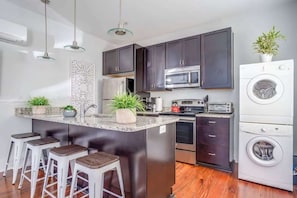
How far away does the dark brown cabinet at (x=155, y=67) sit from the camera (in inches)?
151

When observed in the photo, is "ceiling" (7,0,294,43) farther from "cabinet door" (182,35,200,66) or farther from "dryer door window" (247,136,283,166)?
"dryer door window" (247,136,283,166)

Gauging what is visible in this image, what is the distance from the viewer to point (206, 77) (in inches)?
127

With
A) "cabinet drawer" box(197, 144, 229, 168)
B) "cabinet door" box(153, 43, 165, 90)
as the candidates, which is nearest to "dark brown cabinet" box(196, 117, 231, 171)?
"cabinet drawer" box(197, 144, 229, 168)

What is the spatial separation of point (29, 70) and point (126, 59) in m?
2.01

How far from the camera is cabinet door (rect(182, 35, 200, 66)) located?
10.9ft

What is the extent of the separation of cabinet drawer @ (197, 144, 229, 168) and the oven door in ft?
0.48

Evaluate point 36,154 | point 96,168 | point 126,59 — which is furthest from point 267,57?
point 36,154

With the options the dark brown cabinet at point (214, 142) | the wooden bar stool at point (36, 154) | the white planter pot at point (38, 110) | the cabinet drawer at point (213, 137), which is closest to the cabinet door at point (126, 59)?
the white planter pot at point (38, 110)

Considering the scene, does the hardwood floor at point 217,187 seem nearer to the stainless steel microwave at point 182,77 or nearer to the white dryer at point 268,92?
the white dryer at point 268,92

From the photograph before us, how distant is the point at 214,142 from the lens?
2924 mm

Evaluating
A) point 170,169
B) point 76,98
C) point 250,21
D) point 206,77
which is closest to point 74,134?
point 170,169

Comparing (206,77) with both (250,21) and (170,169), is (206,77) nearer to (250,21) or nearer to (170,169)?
(250,21)

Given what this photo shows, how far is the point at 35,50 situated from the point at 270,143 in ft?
13.9

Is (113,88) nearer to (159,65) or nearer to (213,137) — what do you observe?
(159,65)
